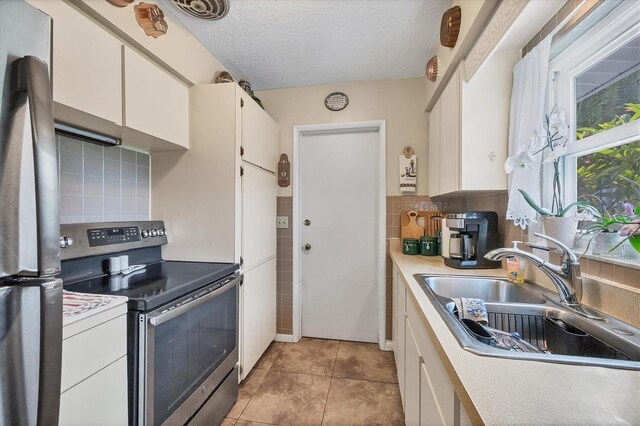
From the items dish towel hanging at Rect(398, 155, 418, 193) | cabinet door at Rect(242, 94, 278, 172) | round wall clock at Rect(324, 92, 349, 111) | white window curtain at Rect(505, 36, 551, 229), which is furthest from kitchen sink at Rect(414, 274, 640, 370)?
round wall clock at Rect(324, 92, 349, 111)

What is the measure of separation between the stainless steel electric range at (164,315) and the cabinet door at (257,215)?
10.4 inches

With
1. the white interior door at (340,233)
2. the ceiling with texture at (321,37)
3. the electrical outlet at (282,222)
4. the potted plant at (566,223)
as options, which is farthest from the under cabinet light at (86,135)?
the potted plant at (566,223)

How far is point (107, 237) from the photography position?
4.64 ft

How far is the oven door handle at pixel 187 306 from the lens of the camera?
1.04 meters

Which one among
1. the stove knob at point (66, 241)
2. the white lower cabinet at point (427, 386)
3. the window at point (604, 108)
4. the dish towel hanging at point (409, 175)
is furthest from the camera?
the dish towel hanging at point (409, 175)

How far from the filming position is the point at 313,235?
2545mm

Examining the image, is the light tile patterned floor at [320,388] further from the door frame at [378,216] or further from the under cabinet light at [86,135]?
the under cabinet light at [86,135]

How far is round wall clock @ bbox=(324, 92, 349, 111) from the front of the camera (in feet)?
7.91

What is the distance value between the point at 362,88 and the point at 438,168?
1.05 m

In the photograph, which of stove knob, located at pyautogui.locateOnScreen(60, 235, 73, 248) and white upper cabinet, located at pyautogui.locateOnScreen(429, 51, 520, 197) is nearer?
stove knob, located at pyautogui.locateOnScreen(60, 235, 73, 248)

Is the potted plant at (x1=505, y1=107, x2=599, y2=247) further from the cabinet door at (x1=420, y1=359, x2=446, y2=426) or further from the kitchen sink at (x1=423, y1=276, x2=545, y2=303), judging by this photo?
the cabinet door at (x1=420, y1=359, x2=446, y2=426)

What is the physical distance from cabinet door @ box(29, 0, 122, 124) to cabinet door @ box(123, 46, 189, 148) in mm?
50

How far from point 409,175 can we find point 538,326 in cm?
145

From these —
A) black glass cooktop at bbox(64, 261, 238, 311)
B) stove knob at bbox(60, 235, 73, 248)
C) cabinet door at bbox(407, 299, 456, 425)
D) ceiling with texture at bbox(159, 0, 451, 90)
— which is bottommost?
cabinet door at bbox(407, 299, 456, 425)
